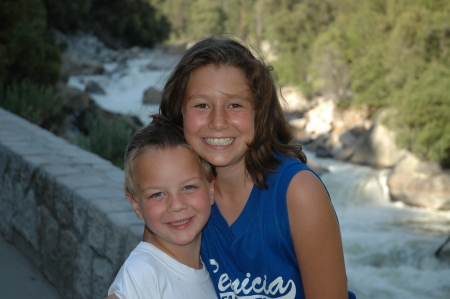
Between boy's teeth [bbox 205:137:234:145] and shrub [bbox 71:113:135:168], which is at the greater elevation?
boy's teeth [bbox 205:137:234:145]

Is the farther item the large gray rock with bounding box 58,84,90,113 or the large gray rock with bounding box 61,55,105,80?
the large gray rock with bounding box 61,55,105,80

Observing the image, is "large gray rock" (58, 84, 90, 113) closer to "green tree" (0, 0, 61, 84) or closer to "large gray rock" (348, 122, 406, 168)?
"green tree" (0, 0, 61, 84)

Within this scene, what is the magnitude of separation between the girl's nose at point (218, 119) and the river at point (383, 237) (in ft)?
12.9

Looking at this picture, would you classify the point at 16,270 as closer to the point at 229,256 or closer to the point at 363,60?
the point at 229,256

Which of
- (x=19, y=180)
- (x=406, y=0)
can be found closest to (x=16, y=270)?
(x=19, y=180)

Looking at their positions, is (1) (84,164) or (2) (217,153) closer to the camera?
(2) (217,153)

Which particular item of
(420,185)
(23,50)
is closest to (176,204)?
(23,50)

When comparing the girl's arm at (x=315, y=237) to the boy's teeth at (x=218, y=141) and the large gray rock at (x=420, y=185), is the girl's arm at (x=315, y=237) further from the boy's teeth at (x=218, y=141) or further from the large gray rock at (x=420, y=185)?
the large gray rock at (x=420, y=185)

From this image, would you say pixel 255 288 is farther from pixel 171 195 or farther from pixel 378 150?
pixel 378 150

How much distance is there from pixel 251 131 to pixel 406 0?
14.4 m

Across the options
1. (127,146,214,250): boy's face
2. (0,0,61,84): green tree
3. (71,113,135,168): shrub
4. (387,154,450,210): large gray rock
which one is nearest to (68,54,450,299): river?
(387,154,450,210): large gray rock

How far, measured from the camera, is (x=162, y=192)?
55.7 inches

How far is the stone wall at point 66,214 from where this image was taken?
210 cm

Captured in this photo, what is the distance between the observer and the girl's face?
4.69 feet
